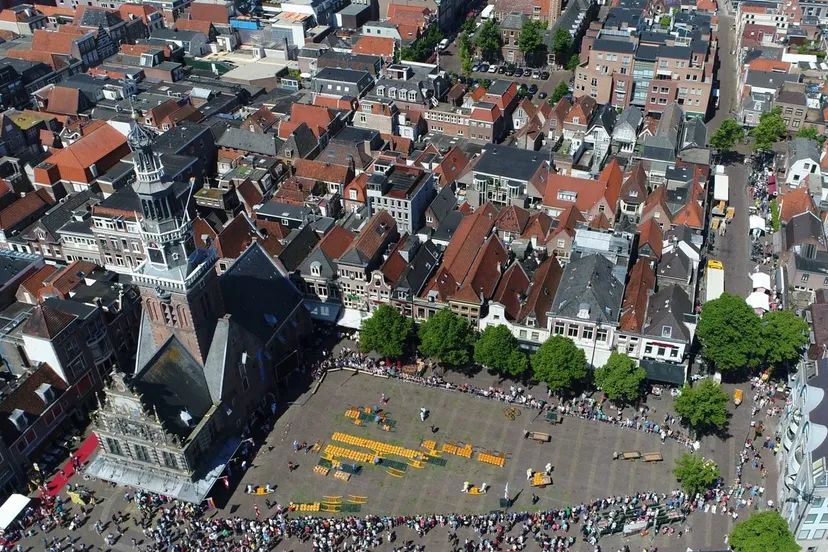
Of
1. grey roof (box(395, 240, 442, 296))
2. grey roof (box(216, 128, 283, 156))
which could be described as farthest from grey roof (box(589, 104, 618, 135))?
grey roof (box(216, 128, 283, 156))

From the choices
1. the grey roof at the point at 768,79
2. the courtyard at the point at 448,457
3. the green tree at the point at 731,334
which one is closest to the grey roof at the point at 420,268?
the courtyard at the point at 448,457

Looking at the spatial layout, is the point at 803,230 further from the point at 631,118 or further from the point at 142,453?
the point at 142,453

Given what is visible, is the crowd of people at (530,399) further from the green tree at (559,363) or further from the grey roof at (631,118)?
the grey roof at (631,118)

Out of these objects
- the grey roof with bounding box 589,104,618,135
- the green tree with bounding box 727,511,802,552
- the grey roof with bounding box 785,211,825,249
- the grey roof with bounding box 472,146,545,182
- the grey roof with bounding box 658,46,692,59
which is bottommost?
the green tree with bounding box 727,511,802,552

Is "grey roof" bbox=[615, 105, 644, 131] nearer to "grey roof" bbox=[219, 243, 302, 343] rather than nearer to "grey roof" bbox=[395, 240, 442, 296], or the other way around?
"grey roof" bbox=[395, 240, 442, 296]

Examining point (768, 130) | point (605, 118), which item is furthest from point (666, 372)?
point (768, 130)

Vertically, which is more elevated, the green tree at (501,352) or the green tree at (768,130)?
the green tree at (768,130)
